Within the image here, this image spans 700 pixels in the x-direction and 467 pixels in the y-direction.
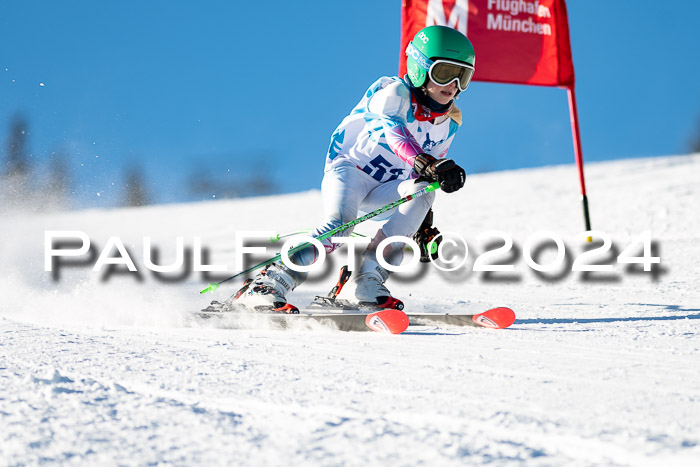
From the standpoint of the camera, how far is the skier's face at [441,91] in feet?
11.7

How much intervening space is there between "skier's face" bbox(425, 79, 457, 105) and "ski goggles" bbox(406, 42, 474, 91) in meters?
0.03

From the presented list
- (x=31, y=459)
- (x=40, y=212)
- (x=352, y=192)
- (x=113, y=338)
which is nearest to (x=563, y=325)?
(x=352, y=192)

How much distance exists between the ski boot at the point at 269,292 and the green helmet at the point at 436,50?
4.17 feet

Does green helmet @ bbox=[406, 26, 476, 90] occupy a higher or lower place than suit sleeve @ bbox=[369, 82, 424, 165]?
higher

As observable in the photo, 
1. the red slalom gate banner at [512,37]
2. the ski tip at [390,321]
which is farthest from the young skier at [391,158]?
the red slalom gate banner at [512,37]

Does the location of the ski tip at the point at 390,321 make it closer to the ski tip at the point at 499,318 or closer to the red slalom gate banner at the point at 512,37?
the ski tip at the point at 499,318

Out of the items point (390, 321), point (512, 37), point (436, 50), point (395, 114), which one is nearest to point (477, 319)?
point (390, 321)

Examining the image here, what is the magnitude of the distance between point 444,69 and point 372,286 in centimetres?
124

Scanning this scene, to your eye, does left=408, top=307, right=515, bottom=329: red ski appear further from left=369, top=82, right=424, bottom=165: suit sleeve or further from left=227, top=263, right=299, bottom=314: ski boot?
left=369, top=82, right=424, bottom=165: suit sleeve

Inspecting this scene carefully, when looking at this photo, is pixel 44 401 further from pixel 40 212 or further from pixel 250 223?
pixel 250 223

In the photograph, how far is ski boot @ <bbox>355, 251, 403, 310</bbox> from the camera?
12.1 ft

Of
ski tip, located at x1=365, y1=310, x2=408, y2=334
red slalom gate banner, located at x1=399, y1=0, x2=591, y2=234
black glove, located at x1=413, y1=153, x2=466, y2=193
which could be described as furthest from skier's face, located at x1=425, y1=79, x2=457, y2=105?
red slalom gate banner, located at x1=399, y1=0, x2=591, y2=234

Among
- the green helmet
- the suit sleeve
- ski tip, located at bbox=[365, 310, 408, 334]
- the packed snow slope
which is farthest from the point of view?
the green helmet

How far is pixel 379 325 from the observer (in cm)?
300
